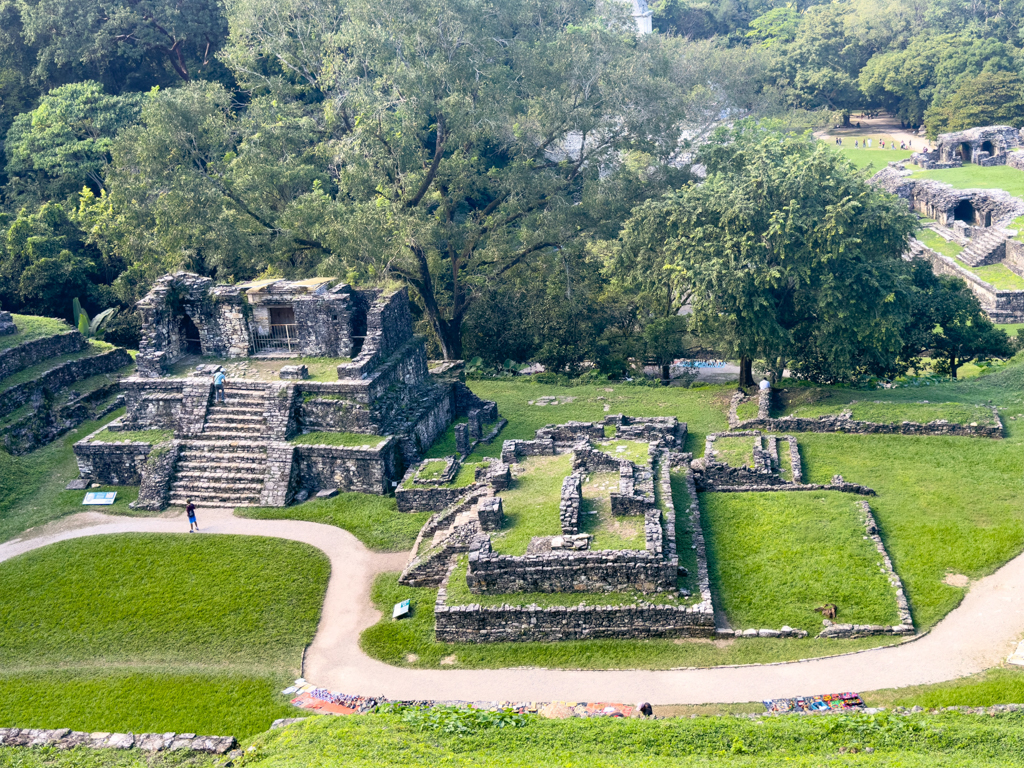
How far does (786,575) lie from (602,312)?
20025 mm

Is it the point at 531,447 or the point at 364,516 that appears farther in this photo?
the point at 531,447

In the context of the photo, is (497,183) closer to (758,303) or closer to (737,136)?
(737,136)

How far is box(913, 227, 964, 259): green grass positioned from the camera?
57.9 m

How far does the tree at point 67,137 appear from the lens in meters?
47.2

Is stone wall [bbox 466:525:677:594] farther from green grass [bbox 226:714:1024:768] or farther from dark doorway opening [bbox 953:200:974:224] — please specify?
dark doorway opening [bbox 953:200:974:224]

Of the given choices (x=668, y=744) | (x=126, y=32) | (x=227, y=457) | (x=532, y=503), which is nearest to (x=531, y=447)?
(x=532, y=503)

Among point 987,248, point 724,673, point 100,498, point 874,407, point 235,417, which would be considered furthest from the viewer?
point 987,248

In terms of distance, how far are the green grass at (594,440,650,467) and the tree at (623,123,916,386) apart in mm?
6288

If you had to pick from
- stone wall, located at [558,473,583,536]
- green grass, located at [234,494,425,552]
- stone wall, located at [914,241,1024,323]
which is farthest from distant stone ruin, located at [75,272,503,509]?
stone wall, located at [914,241,1024,323]

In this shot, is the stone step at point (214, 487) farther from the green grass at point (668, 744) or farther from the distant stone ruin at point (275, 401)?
the green grass at point (668, 744)

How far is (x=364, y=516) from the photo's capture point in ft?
81.5

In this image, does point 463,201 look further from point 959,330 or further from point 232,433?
point 959,330

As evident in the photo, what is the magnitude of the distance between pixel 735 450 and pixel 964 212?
158ft

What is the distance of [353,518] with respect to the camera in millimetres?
24812
